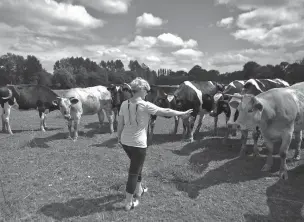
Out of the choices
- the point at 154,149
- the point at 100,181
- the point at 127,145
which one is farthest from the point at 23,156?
the point at 127,145

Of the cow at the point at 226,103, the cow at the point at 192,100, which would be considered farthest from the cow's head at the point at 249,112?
the cow at the point at 192,100

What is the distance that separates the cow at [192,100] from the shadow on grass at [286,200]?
168 inches

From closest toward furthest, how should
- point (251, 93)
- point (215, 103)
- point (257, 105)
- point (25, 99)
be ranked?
point (257, 105), point (251, 93), point (215, 103), point (25, 99)

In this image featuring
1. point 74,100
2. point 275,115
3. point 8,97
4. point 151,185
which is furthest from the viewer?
point 8,97

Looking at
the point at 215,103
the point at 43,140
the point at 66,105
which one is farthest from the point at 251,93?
the point at 43,140

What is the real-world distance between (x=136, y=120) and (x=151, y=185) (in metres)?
2.22

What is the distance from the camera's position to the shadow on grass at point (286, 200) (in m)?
4.21

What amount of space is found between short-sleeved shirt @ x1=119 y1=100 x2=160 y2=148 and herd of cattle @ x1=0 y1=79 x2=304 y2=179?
3.01 meters

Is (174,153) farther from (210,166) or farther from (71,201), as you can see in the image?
(71,201)

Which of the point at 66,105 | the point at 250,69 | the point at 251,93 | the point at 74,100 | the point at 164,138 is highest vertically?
the point at 250,69

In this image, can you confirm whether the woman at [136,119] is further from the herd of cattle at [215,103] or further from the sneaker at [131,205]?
the herd of cattle at [215,103]

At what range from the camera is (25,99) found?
37.9 feet

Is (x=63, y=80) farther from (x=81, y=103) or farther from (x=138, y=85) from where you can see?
(x=138, y=85)

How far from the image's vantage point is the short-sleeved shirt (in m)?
3.87
